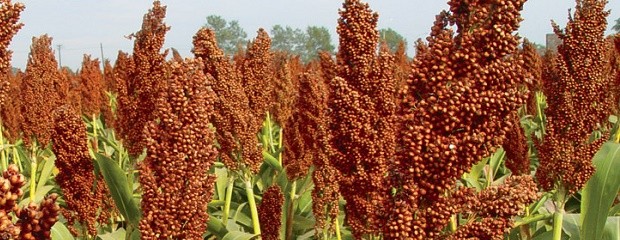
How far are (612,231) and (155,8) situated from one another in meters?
3.15

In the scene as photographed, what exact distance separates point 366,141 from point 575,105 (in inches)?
72.8

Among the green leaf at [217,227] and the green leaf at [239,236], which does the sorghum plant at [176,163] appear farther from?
the green leaf at [217,227]

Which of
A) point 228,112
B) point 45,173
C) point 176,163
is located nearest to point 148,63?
point 228,112

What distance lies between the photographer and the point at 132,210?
346 centimetres

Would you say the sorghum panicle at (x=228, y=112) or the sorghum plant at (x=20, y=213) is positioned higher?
the sorghum panicle at (x=228, y=112)

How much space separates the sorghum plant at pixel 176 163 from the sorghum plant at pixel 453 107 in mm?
636

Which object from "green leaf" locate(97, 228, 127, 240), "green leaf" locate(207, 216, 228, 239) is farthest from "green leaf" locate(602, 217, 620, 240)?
"green leaf" locate(97, 228, 127, 240)

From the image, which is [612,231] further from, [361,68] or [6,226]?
[6,226]

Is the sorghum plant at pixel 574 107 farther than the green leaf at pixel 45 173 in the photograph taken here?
No

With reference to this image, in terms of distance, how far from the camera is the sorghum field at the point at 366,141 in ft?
5.96

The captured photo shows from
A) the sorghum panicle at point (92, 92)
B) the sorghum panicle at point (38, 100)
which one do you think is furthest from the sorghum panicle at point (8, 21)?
the sorghum panicle at point (92, 92)

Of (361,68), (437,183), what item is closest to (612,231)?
(361,68)

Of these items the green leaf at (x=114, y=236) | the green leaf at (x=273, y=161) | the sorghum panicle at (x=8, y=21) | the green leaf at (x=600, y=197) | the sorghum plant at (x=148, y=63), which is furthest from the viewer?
the green leaf at (x=273, y=161)

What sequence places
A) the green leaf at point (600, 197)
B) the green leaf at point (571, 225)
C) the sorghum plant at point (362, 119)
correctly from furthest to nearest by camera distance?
the green leaf at point (571, 225) → the sorghum plant at point (362, 119) → the green leaf at point (600, 197)
